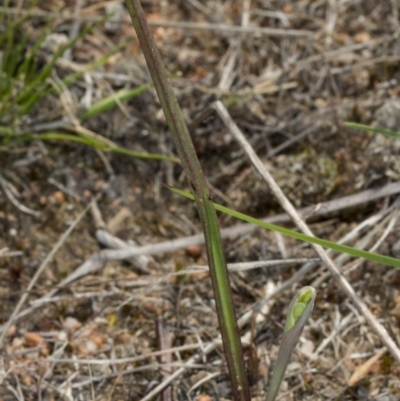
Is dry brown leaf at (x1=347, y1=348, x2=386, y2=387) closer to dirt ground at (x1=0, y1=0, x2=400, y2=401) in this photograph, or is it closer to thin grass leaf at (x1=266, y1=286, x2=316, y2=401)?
dirt ground at (x1=0, y1=0, x2=400, y2=401)

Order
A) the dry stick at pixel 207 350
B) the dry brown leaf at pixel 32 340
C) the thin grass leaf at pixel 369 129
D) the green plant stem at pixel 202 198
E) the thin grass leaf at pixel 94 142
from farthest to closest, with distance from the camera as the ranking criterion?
the thin grass leaf at pixel 94 142 < the dry brown leaf at pixel 32 340 < the dry stick at pixel 207 350 < the thin grass leaf at pixel 369 129 < the green plant stem at pixel 202 198

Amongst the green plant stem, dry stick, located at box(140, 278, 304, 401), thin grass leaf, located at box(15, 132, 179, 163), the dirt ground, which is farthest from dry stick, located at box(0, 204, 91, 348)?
the green plant stem

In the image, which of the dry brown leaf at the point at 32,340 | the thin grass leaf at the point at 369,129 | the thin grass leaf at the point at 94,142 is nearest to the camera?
the thin grass leaf at the point at 369,129

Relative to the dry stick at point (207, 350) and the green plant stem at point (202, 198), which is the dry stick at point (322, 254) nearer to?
the dry stick at point (207, 350)

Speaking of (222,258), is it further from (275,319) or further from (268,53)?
(268,53)

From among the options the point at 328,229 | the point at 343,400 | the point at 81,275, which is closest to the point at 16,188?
the point at 81,275

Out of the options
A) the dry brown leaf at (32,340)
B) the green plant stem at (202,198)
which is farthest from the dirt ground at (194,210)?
the green plant stem at (202,198)
